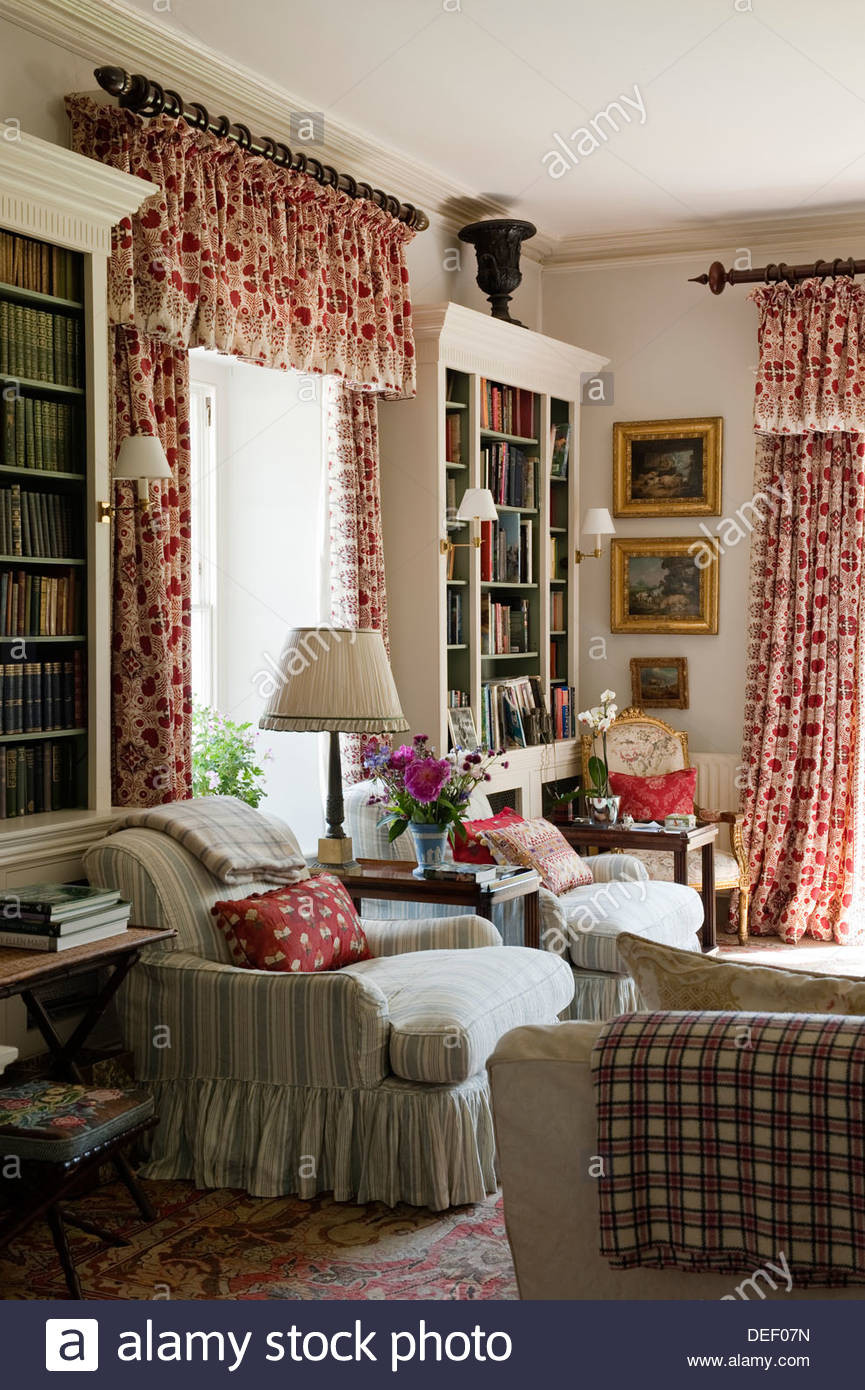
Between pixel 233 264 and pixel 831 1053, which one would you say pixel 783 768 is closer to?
pixel 233 264

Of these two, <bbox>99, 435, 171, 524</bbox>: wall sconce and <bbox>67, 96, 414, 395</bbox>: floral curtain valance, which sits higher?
<bbox>67, 96, 414, 395</bbox>: floral curtain valance

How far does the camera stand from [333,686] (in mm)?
4254

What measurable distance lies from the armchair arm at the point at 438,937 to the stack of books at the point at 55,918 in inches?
40.2

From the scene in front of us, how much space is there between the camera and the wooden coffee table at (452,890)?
428cm

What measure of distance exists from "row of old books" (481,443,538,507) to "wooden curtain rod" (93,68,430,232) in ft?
3.44

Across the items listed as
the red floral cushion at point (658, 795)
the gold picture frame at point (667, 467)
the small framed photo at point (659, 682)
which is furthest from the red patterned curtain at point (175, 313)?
the small framed photo at point (659, 682)

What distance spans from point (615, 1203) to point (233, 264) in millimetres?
3454

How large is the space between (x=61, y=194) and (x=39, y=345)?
0.39m

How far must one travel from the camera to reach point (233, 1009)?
140 inches

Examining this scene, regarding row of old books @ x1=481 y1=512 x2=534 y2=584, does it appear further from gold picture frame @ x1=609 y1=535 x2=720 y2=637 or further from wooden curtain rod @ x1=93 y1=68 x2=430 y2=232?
wooden curtain rod @ x1=93 y1=68 x2=430 y2=232

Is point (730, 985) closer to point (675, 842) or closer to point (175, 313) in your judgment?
point (175, 313)

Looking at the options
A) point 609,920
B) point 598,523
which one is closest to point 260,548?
point 598,523

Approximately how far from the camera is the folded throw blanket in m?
3.83

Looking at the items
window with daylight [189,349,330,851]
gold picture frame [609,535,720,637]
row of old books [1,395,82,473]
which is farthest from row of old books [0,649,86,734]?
gold picture frame [609,535,720,637]
